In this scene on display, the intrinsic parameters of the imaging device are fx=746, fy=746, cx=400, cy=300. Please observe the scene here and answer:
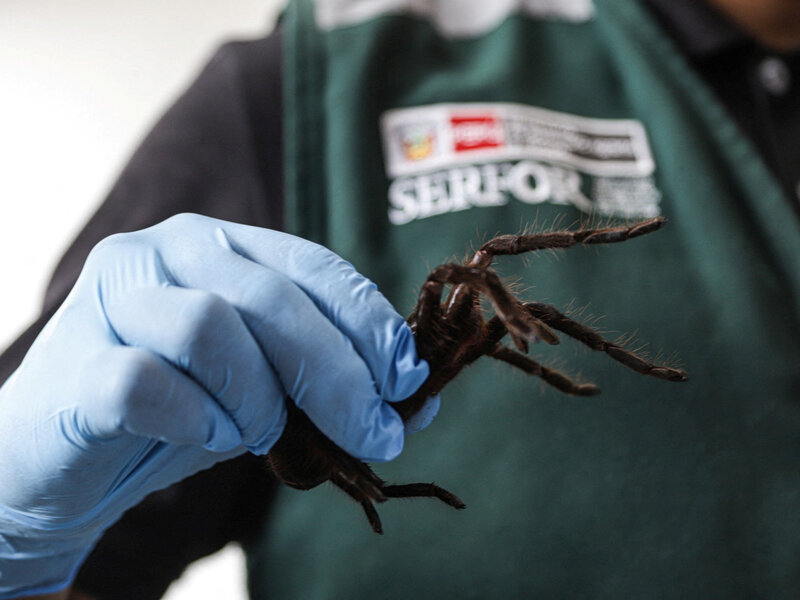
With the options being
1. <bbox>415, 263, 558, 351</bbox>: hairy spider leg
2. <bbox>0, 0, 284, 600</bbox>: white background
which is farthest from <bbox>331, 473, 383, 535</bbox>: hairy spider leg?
<bbox>0, 0, 284, 600</bbox>: white background

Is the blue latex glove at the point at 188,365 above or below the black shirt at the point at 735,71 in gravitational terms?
above

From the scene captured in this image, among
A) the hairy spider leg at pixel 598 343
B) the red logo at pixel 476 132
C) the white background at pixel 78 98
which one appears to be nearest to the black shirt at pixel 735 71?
the red logo at pixel 476 132

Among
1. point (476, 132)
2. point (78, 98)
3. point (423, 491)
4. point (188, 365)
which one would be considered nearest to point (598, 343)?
point (423, 491)

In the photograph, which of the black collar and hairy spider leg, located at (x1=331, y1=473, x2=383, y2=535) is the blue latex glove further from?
the black collar

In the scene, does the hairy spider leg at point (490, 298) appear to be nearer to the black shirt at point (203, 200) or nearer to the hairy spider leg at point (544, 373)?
the hairy spider leg at point (544, 373)

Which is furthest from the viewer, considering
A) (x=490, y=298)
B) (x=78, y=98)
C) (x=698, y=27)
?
(x=78, y=98)

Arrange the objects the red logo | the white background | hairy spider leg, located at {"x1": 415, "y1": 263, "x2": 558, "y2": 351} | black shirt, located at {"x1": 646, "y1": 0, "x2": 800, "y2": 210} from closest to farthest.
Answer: hairy spider leg, located at {"x1": 415, "y1": 263, "x2": 558, "y2": 351}
the red logo
black shirt, located at {"x1": 646, "y1": 0, "x2": 800, "y2": 210}
the white background

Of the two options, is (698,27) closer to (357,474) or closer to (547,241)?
(547,241)
